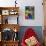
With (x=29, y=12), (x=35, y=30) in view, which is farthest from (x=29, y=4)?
(x=35, y=30)

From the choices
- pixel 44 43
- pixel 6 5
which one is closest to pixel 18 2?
pixel 6 5

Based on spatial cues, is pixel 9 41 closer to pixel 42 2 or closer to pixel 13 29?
pixel 13 29

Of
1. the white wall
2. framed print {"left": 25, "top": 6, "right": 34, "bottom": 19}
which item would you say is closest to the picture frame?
framed print {"left": 25, "top": 6, "right": 34, "bottom": 19}

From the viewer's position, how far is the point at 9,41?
5.36m

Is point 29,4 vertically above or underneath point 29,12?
above

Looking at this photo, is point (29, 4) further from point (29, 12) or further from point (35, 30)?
point (35, 30)

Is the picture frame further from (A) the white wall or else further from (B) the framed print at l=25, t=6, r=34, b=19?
(A) the white wall

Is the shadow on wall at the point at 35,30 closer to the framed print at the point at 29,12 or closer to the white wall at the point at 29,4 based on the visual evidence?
the white wall at the point at 29,4

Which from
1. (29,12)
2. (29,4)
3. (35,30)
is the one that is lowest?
(35,30)

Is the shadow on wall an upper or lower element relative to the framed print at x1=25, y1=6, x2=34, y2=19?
lower

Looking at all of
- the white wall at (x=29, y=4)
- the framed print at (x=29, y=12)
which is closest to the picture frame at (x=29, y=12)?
the framed print at (x=29, y=12)

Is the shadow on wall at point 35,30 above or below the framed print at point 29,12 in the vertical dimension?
below

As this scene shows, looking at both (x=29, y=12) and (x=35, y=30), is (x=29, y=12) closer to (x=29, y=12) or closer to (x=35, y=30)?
(x=29, y=12)

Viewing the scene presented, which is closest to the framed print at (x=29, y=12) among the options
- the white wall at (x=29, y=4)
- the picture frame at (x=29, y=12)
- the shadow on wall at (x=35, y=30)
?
the picture frame at (x=29, y=12)
